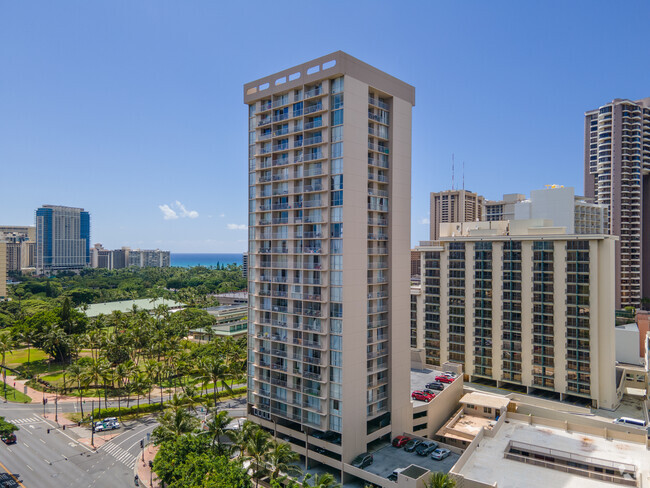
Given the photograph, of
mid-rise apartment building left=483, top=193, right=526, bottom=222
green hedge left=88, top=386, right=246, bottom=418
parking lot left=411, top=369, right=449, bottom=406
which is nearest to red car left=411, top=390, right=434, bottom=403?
parking lot left=411, top=369, right=449, bottom=406

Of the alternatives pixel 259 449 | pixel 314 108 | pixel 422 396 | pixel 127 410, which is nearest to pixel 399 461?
pixel 422 396

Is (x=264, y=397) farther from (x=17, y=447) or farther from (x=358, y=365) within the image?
(x=17, y=447)

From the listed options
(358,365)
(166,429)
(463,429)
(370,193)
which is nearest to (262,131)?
(370,193)

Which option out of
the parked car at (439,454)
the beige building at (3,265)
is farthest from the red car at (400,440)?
the beige building at (3,265)

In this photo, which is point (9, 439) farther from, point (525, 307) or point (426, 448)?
point (525, 307)

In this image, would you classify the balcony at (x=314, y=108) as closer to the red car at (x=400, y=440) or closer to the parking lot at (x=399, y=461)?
the parking lot at (x=399, y=461)
